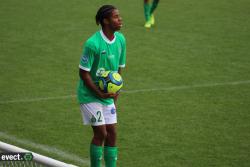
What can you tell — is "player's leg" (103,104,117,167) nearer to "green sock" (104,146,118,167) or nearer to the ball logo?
"green sock" (104,146,118,167)

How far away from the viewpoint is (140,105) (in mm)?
9195

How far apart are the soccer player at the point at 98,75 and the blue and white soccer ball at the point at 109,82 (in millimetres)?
44

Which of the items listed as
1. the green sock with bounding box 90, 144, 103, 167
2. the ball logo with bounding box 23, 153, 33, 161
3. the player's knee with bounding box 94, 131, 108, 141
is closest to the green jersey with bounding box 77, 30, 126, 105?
the player's knee with bounding box 94, 131, 108, 141

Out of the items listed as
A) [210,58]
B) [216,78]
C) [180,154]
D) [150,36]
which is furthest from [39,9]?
[180,154]

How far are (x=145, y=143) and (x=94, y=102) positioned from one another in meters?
1.77

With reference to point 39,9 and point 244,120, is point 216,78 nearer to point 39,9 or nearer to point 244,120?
point 244,120

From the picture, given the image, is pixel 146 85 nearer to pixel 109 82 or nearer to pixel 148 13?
pixel 109 82

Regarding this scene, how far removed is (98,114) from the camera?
19.5 feet

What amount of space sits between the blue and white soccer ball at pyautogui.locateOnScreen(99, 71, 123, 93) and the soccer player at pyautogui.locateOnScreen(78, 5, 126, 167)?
44 millimetres

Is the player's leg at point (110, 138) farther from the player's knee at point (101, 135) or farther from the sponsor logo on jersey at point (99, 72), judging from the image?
the sponsor logo on jersey at point (99, 72)

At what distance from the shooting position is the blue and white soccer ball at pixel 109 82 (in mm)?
5887

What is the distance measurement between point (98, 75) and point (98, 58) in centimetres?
17

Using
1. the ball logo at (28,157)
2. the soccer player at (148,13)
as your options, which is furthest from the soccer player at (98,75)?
the soccer player at (148,13)

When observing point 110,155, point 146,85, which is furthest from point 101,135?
point 146,85
